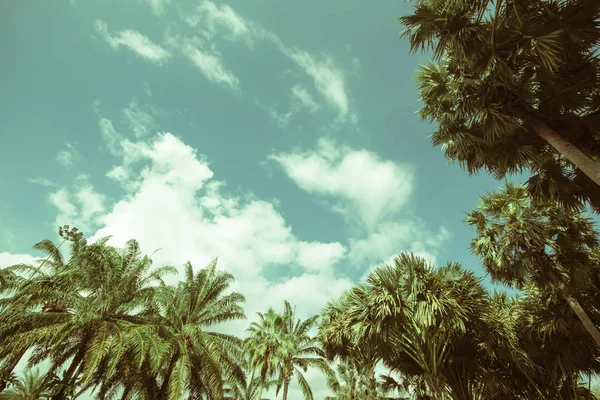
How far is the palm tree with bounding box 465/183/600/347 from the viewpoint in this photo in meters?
11.1

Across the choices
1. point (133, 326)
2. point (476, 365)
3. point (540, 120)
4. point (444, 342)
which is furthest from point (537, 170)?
point (133, 326)

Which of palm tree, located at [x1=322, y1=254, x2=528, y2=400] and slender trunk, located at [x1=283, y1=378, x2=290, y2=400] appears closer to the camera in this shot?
palm tree, located at [x1=322, y1=254, x2=528, y2=400]

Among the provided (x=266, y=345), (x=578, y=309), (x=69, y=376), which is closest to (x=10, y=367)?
(x=69, y=376)

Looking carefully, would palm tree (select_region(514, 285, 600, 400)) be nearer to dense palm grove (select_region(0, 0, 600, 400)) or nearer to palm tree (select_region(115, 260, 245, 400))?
dense palm grove (select_region(0, 0, 600, 400))

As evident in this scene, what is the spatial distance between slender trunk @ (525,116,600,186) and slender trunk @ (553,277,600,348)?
6.37 m

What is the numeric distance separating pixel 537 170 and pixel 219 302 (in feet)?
69.3

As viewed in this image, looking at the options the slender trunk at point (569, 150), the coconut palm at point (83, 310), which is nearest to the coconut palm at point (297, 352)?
the coconut palm at point (83, 310)

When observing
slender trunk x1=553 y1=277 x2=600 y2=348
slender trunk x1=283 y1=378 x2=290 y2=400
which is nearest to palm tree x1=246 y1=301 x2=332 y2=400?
slender trunk x1=283 y1=378 x2=290 y2=400

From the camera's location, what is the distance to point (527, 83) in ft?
25.8

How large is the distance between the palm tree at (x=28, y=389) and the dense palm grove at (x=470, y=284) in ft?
0.56

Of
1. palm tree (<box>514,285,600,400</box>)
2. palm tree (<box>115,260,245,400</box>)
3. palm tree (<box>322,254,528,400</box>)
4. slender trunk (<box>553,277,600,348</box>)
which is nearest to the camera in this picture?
slender trunk (<box>553,277,600,348</box>)

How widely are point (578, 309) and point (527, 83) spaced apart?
7810 mm

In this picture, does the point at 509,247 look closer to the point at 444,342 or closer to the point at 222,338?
the point at 444,342

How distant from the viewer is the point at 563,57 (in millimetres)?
7176
